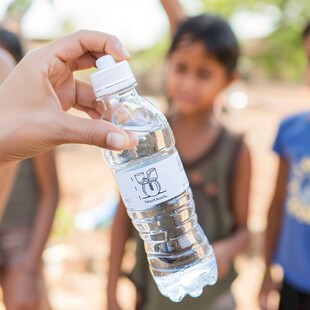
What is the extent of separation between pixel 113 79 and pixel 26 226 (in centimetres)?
176

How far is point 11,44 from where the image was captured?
2766 mm

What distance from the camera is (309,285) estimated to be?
233 centimetres

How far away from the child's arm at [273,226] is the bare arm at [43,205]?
1081 mm

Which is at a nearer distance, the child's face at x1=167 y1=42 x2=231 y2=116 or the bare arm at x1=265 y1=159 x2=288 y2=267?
the child's face at x1=167 y1=42 x2=231 y2=116

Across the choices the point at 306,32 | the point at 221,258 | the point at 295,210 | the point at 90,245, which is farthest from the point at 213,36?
the point at 90,245

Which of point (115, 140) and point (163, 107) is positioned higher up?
point (115, 140)

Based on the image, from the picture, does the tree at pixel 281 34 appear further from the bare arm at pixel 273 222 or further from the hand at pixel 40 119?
the hand at pixel 40 119

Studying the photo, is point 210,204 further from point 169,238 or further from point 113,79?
point 113,79

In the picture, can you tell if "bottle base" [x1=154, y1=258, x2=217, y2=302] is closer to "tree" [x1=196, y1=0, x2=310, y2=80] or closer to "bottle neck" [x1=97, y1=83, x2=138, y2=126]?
"bottle neck" [x1=97, y1=83, x2=138, y2=126]

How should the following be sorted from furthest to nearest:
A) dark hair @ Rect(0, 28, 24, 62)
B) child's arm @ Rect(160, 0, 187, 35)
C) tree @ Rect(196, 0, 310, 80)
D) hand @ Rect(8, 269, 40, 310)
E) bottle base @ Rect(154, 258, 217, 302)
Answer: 1. tree @ Rect(196, 0, 310, 80)
2. child's arm @ Rect(160, 0, 187, 35)
3. dark hair @ Rect(0, 28, 24, 62)
4. hand @ Rect(8, 269, 40, 310)
5. bottle base @ Rect(154, 258, 217, 302)

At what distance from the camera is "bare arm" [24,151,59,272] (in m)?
2.72

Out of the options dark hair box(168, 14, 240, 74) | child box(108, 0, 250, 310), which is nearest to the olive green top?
child box(108, 0, 250, 310)

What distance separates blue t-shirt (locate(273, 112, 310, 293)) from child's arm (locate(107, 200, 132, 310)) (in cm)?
71

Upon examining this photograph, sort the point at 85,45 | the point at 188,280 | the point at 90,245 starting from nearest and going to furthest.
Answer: the point at 85,45 < the point at 188,280 < the point at 90,245
